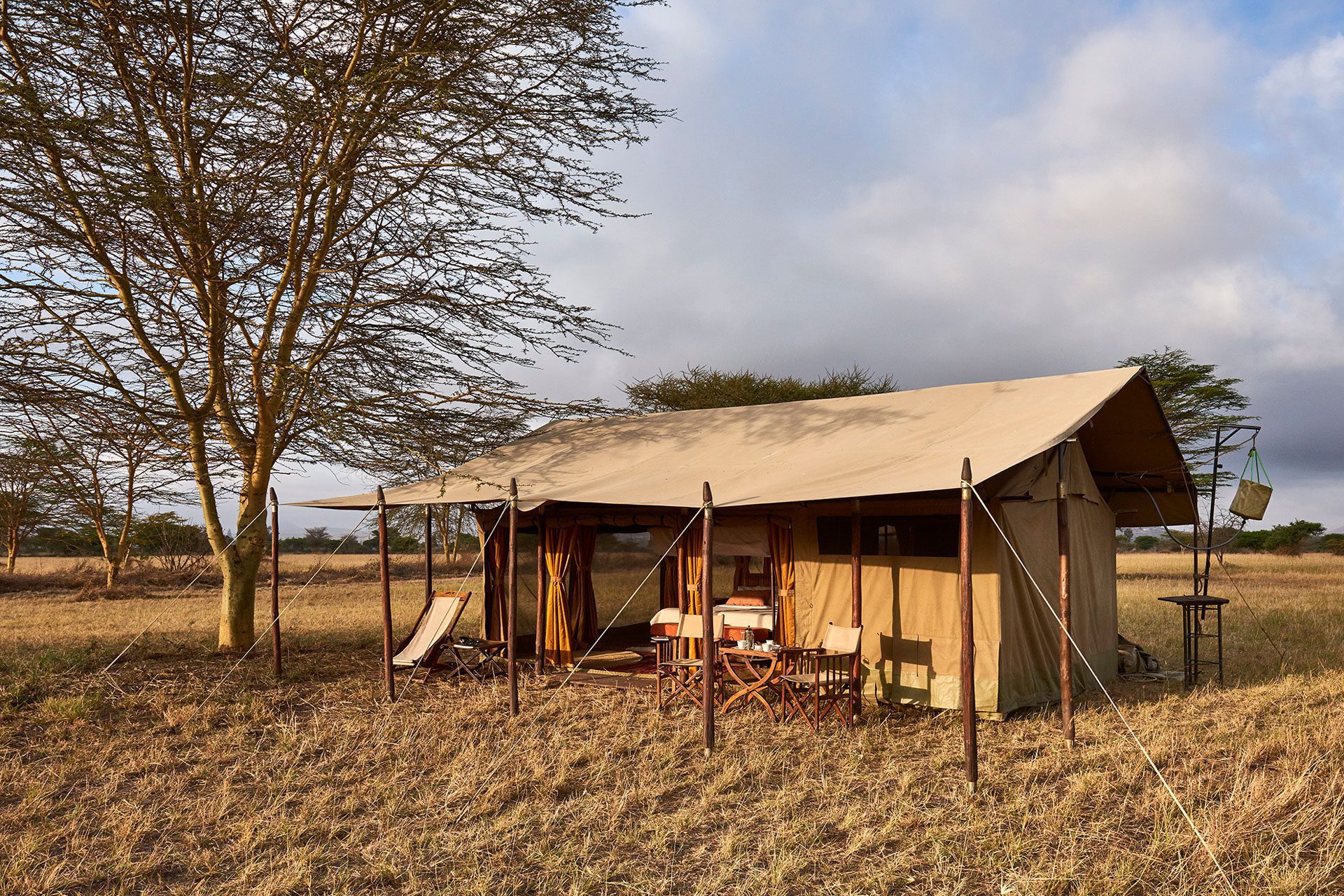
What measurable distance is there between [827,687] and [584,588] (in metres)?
3.71

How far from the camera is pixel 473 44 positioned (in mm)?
8914

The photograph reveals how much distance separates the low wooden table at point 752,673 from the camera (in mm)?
6613

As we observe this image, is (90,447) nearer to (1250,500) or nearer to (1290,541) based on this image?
(1250,500)

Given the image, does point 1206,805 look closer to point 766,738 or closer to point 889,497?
point 766,738

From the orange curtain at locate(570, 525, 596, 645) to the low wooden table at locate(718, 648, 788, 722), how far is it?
259 centimetres

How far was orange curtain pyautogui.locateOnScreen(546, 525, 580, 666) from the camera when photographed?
9.38m

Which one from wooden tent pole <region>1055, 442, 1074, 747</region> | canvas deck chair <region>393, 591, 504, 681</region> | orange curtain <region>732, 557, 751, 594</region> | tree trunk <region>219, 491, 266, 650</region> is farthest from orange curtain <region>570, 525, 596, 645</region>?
wooden tent pole <region>1055, 442, 1074, 747</region>

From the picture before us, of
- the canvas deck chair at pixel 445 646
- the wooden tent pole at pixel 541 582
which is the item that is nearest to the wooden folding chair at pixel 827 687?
the canvas deck chair at pixel 445 646

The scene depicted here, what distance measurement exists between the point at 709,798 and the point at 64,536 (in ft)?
69.2

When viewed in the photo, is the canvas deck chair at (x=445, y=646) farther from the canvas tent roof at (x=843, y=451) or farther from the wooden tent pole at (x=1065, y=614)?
the wooden tent pole at (x=1065, y=614)

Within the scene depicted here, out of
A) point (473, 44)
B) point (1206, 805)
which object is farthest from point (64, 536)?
point (1206, 805)

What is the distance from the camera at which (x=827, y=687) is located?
6.64 m

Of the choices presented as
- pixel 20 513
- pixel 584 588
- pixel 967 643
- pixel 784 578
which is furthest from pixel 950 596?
pixel 20 513

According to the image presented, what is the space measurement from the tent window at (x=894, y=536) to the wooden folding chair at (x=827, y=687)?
0.92m
